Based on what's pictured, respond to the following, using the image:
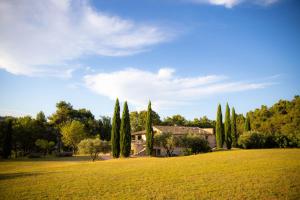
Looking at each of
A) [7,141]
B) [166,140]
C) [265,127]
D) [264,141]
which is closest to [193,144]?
[166,140]

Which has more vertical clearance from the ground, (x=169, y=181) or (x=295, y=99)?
(x=295, y=99)

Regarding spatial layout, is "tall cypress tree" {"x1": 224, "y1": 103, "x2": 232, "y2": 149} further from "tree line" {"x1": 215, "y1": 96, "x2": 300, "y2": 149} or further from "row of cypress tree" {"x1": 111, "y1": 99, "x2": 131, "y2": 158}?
"row of cypress tree" {"x1": 111, "y1": 99, "x2": 131, "y2": 158}

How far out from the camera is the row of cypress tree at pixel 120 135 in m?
40.3

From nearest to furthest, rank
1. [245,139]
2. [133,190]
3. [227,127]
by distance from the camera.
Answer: [133,190] < [245,139] < [227,127]

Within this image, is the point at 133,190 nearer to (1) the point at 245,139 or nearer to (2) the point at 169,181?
(2) the point at 169,181

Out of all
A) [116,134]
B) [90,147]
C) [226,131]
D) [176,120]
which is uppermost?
[176,120]

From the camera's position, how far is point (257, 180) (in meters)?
14.2

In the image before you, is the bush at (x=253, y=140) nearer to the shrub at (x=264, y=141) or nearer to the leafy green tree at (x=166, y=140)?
the shrub at (x=264, y=141)

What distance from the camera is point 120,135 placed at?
40969 millimetres

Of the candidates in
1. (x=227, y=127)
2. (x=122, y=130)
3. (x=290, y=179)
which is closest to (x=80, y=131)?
(x=122, y=130)

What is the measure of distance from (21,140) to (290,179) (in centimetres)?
6552

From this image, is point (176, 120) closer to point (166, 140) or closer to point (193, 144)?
point (193, 144)

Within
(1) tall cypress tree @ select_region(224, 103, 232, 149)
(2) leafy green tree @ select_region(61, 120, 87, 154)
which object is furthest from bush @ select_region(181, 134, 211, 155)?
(2) leafy green tree @ select_region(61, 120, 87, 154)

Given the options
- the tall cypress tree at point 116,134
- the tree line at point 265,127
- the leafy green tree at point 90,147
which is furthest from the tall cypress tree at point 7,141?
the tree line at point 265,127
